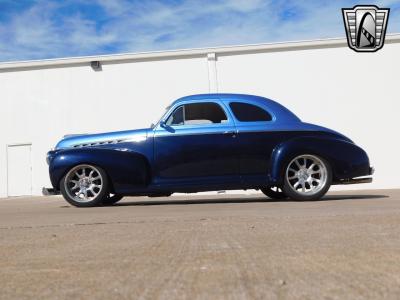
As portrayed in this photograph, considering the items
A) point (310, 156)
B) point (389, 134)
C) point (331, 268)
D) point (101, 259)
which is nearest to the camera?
point (331, 268)

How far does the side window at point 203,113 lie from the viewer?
8039 mm

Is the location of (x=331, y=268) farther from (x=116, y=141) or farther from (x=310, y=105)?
(x=310, y=105)

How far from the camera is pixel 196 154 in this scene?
306 inches

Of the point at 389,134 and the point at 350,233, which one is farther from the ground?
the point at 389,134

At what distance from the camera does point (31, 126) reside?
1691 cm

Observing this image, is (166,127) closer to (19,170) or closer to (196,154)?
(196,154)

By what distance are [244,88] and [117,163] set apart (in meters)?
8.69

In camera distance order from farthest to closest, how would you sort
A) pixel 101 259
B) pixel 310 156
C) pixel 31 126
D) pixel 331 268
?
1. pixel 31 126
2. pixel 310 156
3. pixel 101 259
4. pixel 331 268

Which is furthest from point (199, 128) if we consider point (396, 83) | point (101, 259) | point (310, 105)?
point (396, 83)

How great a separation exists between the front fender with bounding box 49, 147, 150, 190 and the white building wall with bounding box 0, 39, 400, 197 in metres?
8.29

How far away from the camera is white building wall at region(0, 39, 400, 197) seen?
15812 mm

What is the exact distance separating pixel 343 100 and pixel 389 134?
1.50m

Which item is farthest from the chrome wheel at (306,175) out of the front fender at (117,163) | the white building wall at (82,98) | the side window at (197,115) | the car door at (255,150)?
the white building wall at (82,98)

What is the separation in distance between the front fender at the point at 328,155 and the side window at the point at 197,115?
0.93 meters
